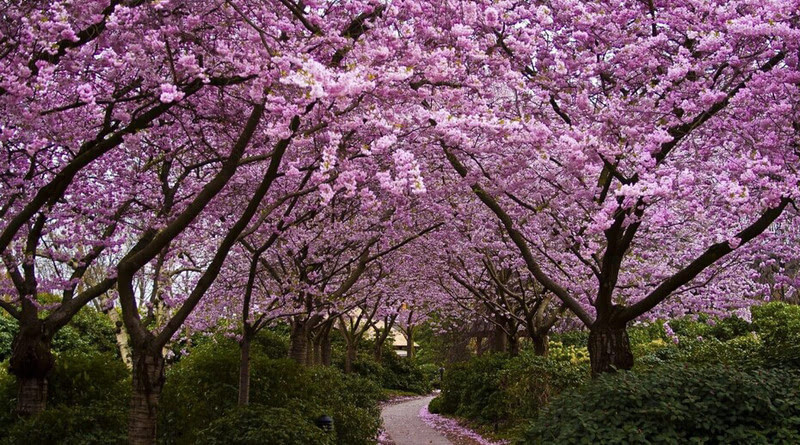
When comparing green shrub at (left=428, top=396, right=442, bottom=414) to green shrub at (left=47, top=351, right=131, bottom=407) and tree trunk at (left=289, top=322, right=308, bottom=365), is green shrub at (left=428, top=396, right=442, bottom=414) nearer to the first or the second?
tree trunk at (left=289, top=322, right=308, bottom=365)

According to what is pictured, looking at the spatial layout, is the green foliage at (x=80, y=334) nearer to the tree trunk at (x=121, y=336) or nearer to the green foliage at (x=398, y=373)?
the tree trunk at (x=121, y=336)

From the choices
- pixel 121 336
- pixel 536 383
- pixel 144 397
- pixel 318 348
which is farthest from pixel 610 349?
pixel 318 348

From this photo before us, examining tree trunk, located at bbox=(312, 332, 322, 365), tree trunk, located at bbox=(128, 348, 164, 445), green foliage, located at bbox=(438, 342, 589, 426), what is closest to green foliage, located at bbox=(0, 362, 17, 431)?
tree trunk, located at bbox=(128, 348, 164, 445)

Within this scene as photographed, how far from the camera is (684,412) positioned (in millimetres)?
5754

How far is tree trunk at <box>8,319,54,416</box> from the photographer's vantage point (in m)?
8.22

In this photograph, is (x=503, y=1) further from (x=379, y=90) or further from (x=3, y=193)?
(x=3, y=193)

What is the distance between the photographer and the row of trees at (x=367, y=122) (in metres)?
5.38

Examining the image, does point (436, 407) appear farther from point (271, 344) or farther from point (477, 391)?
point (271, 344)

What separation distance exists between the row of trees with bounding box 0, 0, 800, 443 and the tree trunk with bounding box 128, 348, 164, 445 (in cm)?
2

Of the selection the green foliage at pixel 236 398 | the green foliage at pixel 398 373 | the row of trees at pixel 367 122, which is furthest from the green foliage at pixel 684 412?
the green foliage at pixel 398 373

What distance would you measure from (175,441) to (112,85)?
14.0 ft

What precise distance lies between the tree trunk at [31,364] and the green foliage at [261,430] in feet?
8.78

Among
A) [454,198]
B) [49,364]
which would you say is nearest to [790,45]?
[454,198]

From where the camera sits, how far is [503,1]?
Answer: 6.20 m
